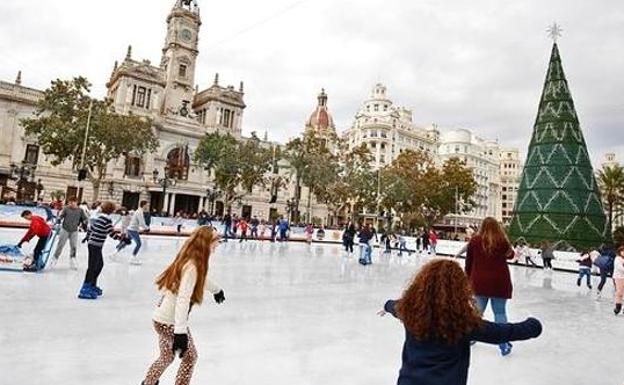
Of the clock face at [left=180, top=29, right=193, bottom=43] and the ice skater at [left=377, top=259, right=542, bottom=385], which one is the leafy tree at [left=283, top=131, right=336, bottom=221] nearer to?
the clock face at [left=180, top=29, right=193, bottom=43]

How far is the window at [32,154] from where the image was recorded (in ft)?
130

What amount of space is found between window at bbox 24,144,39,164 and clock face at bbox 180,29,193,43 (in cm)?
2150

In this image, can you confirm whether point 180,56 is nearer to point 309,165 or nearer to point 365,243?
point 309,165

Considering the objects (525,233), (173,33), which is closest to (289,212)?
(173,33)

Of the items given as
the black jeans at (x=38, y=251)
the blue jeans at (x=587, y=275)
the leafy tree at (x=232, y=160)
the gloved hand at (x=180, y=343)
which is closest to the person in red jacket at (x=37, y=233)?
the black jeans at (x=38, y=251)

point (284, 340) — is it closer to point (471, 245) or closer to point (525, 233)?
point (471, 245)

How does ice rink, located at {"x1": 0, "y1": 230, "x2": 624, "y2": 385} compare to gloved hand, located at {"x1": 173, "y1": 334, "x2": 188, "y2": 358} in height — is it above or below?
below

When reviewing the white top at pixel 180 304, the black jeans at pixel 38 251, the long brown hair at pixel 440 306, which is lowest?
the black jeans at pixel 38 251

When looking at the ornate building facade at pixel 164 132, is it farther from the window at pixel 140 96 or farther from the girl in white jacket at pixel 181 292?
the girl in white jacket at pixel 181 292

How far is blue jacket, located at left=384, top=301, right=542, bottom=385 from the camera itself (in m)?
1.86

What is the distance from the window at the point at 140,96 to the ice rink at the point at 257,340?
42.1 meters

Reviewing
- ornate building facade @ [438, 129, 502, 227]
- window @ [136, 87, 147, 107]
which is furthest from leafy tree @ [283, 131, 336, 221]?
ornate building facade @ [438, 129, 502, 227]

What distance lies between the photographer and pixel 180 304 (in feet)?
8.74

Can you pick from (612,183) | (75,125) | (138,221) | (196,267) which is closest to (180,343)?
(196,267)
